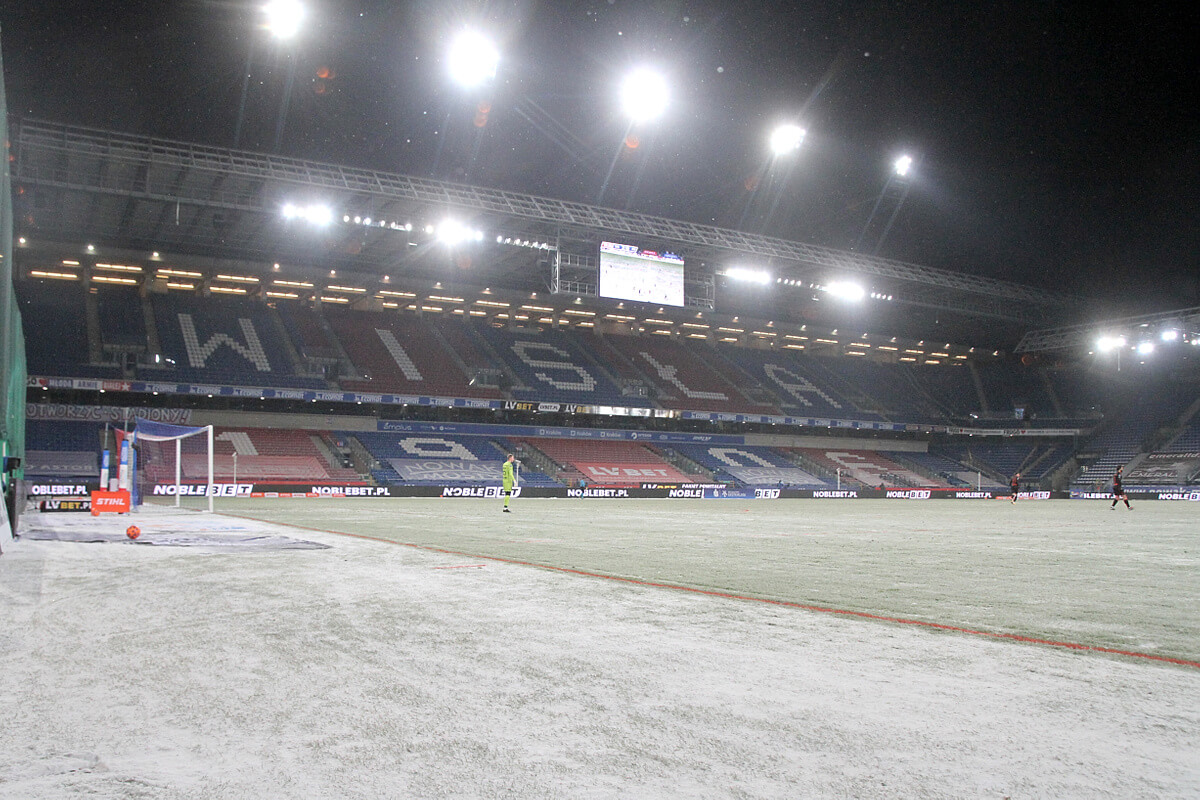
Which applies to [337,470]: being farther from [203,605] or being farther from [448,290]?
[203,605]

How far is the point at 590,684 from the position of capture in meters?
3.20

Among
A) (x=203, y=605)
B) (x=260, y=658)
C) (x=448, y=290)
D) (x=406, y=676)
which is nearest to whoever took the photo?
(x=406, y=676)

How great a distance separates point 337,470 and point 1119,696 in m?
38.1

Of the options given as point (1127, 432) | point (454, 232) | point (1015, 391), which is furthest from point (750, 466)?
point (1127, 432)

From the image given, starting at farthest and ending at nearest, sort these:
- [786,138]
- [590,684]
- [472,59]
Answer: [786,138], [472,59], [590,684]

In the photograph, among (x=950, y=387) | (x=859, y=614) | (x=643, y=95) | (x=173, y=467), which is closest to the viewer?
(x=859, y=614)

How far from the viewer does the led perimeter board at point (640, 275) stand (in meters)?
34.6

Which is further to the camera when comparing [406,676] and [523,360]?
[523,360]

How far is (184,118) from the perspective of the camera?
24.7m

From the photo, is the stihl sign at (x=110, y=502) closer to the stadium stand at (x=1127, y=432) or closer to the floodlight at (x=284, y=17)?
the floodlight at (x=284, y=17)

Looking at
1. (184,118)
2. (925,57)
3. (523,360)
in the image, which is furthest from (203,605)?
(523,360)

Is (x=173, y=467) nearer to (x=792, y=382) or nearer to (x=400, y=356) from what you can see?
(x=400, y=356)

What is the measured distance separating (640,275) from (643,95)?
42.3 ft

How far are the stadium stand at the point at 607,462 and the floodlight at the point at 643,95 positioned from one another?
885 inches
